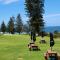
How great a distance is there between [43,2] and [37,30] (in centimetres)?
832

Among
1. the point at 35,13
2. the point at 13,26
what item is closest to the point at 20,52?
the point at 35,13

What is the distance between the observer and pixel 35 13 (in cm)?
8169

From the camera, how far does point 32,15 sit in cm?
8088

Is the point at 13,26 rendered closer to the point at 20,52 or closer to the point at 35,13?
the point at 35,13

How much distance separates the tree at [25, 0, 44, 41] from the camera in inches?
3184

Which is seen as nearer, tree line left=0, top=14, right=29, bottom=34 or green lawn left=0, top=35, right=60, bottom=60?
green lawn left=0, top=35, right=60, bottom=60

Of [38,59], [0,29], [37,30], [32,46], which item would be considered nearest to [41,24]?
[37,30]

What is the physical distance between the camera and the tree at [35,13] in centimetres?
8088

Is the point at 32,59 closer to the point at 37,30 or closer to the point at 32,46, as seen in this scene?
the point at 32,46

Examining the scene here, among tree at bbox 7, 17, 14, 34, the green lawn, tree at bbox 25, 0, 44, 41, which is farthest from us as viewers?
tree at bbox 7, 17, 14, 34

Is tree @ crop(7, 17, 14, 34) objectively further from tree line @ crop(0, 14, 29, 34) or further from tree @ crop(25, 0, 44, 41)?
tree @ crop(25, 0, 44, 41)

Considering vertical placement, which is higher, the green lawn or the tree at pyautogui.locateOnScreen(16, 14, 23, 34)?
the tree at pyautogui.locateOnScreen(16, 14, 23, 34)

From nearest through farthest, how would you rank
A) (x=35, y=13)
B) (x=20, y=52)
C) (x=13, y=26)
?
1. (x=20, y=52)
2. (x=35, y=13)
3. (x=13, y=26)

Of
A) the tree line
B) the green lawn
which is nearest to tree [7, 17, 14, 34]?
the tree line
